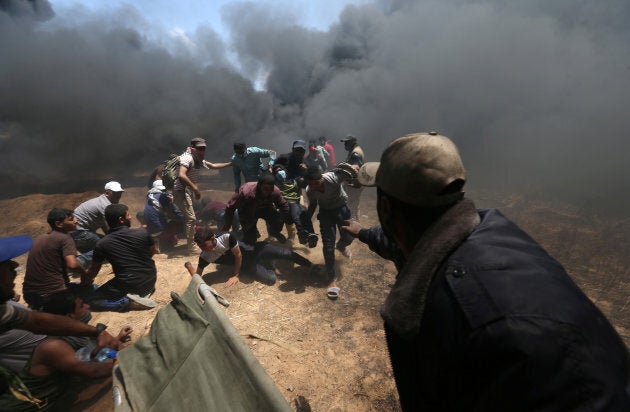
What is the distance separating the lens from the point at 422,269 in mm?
855

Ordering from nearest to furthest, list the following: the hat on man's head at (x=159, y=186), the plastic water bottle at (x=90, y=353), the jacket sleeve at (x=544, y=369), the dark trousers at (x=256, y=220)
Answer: the jacket sleeve at (x=544, y=369) → the plastic water bottle at (x=90, y=353) → the dark trousers at (x=256, y=220) → the hat on man's head at (x=159, y=186)

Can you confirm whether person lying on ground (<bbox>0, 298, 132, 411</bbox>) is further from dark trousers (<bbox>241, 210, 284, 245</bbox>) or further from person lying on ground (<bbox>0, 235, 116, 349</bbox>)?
dark trousers (<bbox>241, 210, 284, 245</bbox>)

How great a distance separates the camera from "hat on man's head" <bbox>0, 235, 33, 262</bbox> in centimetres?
229

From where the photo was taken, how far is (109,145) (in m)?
12.2

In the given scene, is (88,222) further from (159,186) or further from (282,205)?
(282,205)

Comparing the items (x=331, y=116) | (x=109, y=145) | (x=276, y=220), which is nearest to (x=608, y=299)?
(x=276, y=220)

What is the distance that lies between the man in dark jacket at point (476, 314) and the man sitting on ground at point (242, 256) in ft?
12.2

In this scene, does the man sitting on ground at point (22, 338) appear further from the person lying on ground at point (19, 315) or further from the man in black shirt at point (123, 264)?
the man in black shirt at point (123, 264)

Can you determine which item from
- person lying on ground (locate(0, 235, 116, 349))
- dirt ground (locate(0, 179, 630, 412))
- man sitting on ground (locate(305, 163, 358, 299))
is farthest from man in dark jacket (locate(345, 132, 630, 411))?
man sitting on ground (locate(305, 163, 358, 299))

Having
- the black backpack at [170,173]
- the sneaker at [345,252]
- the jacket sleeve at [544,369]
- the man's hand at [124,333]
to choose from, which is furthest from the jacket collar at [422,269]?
the black backpack at [170,173]

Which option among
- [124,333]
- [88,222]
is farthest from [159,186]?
[124,333]

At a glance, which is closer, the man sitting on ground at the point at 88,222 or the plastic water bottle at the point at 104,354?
the plastic water bottle at the point at 104,354

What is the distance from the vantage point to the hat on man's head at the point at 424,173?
0.95m

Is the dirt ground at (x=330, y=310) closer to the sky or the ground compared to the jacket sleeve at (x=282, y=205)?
closer to the ground
